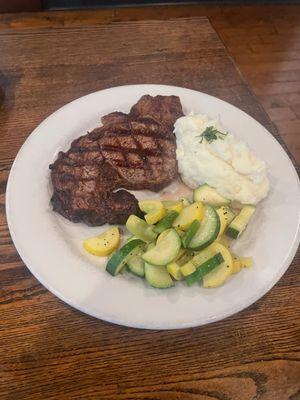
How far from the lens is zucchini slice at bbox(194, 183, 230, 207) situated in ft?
6.66

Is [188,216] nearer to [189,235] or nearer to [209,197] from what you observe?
[189,235]

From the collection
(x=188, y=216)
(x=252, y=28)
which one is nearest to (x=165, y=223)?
(x=188, y=216)

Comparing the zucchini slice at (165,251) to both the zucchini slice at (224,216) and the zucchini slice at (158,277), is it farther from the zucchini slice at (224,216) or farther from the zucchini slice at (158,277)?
the zucchini slice at (224,216)

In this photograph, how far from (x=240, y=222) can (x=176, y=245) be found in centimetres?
39

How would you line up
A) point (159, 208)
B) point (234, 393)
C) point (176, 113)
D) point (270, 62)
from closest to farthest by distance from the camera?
point (234, 393), point (159, 208), point (176, 113), point (270, 62)

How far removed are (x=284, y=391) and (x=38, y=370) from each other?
39.4 inches

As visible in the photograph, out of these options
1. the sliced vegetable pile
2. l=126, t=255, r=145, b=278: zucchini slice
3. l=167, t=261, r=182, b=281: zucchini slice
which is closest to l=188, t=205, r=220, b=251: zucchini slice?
the sliced vegetable pile

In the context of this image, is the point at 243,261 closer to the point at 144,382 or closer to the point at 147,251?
the point at 147,251

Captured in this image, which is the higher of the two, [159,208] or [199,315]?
[159,208]

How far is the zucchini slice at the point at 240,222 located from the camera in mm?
1921

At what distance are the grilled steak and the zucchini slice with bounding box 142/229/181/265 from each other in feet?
1.03

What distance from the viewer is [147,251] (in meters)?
1.77

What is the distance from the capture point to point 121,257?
1.77 m

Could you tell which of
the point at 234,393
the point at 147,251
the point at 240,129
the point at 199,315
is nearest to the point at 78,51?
the point at 240,129
